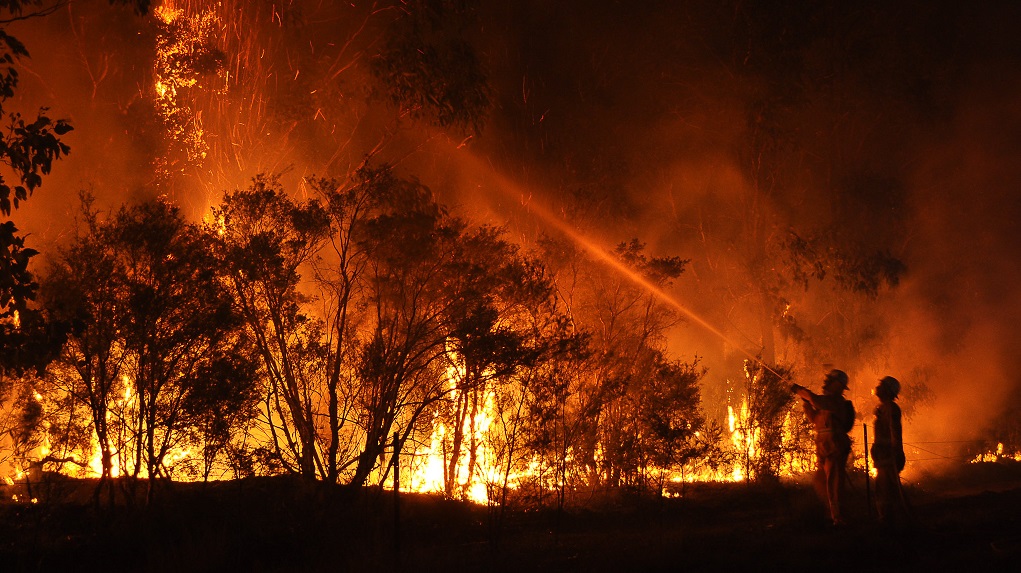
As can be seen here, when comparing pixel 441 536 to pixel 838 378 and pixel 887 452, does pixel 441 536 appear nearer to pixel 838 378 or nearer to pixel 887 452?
pixel 838 378

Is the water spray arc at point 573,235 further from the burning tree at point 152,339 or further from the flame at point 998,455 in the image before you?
the burning tree at point 152,339

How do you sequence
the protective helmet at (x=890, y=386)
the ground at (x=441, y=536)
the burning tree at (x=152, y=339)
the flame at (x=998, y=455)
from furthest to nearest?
the flame at (x=998, y=455) < the burning tree at (x=152, y=339) < the protective helmet at (x=890, y=386) < the ground at (x=441, y=536)

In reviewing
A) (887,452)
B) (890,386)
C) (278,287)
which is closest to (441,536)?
(278,287)

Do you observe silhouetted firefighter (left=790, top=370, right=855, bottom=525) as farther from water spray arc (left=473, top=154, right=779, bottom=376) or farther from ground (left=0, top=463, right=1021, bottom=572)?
water spray arc (left=473, top=154, right=779, bottom=376)

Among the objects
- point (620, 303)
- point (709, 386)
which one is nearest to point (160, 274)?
point (620, 303)

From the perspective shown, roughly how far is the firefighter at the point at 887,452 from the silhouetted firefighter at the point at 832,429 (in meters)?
0.36

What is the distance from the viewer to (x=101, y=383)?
1169cm

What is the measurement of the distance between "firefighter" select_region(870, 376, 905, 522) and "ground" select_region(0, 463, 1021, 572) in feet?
1.04

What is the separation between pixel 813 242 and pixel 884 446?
52.0 feet

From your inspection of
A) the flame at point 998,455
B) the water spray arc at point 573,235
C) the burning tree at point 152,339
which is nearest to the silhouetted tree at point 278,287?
the burning tree at point 152,339

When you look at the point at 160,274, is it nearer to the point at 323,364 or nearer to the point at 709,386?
the point at 323,364

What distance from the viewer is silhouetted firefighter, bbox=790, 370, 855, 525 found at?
35.8 feet

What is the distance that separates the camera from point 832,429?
11.0 meters

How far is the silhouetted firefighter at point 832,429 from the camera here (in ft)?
35.8
